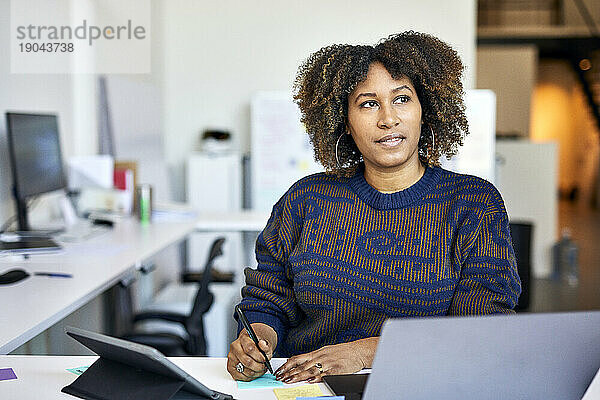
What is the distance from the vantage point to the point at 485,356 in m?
1.13

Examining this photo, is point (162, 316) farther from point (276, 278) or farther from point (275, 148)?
point (275, 148)

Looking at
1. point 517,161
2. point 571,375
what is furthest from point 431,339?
point 517,161

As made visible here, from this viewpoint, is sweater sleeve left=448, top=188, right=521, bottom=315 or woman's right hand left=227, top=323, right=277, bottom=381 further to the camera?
sweater sleeve left=448, top=188, right=521, bottom=315

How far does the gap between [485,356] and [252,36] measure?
5633mm

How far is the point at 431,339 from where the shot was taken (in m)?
1.09

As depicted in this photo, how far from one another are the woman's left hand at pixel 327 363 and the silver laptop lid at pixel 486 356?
1.31 feet

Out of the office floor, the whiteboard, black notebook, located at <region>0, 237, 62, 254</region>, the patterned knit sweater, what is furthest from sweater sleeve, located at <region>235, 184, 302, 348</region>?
the whiteboard

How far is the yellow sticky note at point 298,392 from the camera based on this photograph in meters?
1.44

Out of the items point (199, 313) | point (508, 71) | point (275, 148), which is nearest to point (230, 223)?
point (199, 313)

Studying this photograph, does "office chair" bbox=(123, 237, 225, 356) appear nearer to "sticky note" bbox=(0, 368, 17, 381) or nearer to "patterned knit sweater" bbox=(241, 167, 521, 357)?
"patterned knit sweater" bbox=(241, 167, 521, 357)

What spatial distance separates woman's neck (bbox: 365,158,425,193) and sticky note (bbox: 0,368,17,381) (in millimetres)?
933

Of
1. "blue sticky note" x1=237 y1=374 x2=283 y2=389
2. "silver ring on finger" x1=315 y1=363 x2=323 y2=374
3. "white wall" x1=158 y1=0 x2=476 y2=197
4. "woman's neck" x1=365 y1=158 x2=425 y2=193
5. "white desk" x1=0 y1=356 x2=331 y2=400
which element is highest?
"white wall" x1=158 y1=0 x2=476 y2=197

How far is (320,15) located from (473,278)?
5.04 metres

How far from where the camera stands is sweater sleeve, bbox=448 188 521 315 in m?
1.68
